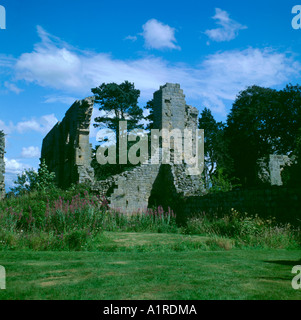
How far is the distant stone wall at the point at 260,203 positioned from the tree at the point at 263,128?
25.4m

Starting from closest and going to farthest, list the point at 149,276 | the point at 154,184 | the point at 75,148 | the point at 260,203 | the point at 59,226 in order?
the point at 149,276, the point at 59,226, the point at 260,203, the point at 154,184, the point at 75,148

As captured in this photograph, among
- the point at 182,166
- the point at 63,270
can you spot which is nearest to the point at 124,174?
the point at 182,166

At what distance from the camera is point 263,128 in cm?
4141

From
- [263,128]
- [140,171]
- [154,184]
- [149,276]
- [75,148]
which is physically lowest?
[149,276]

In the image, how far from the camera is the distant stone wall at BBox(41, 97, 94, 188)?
2186cm

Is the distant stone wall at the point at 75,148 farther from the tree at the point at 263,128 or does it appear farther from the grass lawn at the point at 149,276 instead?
the tree at the point at 263,128

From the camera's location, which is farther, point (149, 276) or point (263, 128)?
point (263, 128)

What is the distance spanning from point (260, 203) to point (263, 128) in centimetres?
3022

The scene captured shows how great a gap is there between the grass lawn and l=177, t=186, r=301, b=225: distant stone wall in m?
3.86

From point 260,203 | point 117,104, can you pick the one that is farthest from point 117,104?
point 260,203

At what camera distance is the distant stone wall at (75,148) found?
21.9 metres

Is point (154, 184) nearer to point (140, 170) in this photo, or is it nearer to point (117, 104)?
point (140, 170)

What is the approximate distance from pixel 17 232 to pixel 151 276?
598 cm

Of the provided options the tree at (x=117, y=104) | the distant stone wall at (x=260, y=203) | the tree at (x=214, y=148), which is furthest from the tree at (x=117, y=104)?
the distant stone wall at (x=260, y=203)
